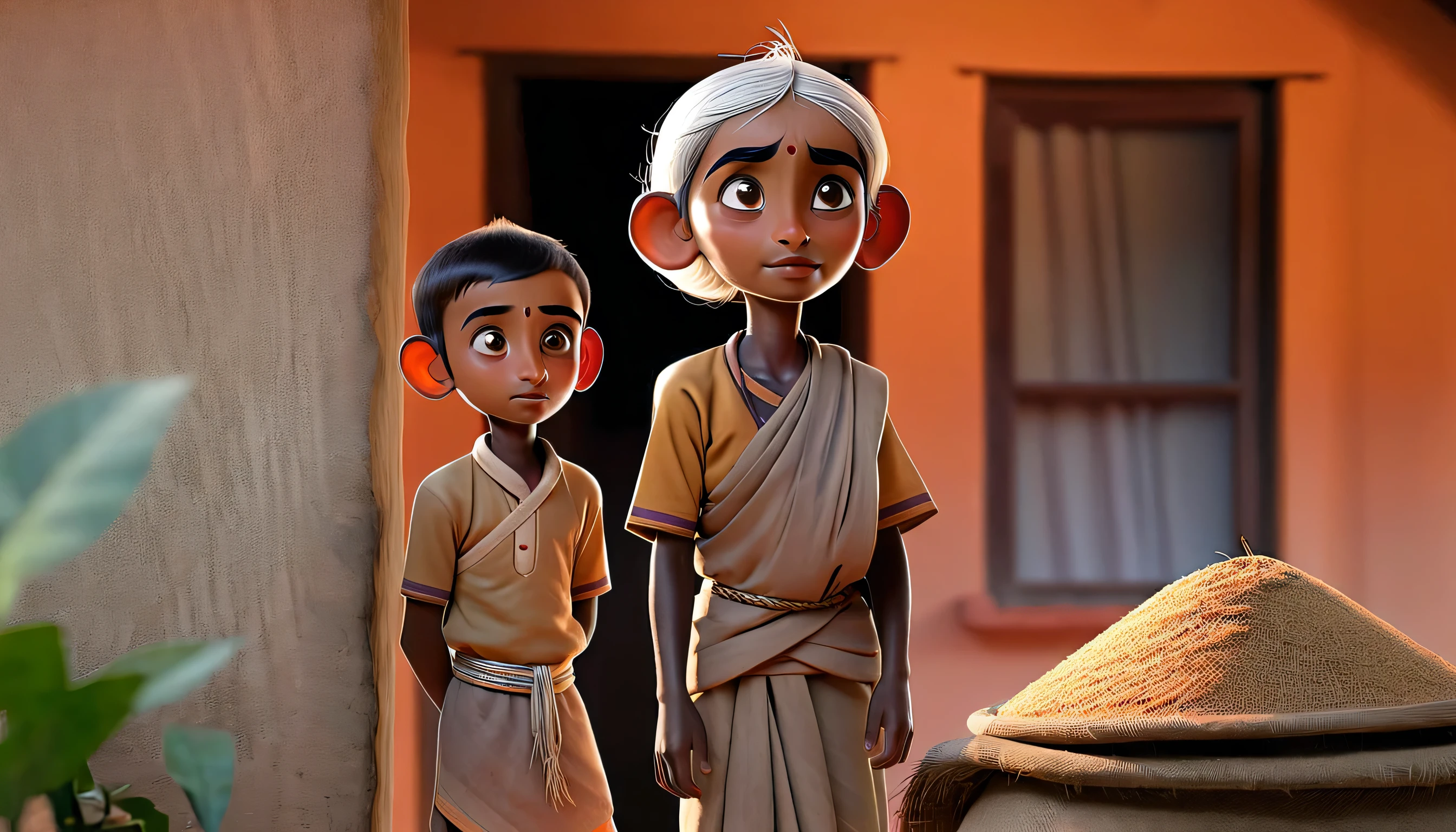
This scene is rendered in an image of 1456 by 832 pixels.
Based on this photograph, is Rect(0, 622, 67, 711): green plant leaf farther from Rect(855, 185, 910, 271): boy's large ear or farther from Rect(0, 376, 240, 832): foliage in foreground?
Rect(855, 185, 910, 271): boy's large ear

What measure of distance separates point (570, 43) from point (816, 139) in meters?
1.54

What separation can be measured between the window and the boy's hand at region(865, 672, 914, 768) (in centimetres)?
149

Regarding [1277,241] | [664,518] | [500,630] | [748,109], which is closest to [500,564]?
[500,630]

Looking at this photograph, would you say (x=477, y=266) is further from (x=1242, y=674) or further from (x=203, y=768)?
(x=1242, y=674)

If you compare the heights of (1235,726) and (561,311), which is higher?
(561,311)

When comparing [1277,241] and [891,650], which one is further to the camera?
[1277,241]

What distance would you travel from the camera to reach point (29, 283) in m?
1.81

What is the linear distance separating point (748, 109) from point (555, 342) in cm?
48

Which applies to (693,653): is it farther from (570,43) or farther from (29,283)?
(570,43)

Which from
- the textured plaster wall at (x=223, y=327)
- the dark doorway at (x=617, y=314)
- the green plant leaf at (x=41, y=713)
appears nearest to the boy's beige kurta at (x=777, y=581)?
the textured plaster wall at (x=223, y=327)

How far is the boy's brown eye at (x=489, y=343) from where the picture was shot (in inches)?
69.2

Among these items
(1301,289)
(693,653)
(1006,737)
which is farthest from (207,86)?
(1301,289)

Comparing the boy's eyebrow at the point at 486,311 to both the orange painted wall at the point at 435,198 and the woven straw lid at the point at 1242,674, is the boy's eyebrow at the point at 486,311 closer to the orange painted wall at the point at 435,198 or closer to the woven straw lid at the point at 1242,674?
the woven straw lid at the point at 1242,674

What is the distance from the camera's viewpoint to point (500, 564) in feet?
5.76
